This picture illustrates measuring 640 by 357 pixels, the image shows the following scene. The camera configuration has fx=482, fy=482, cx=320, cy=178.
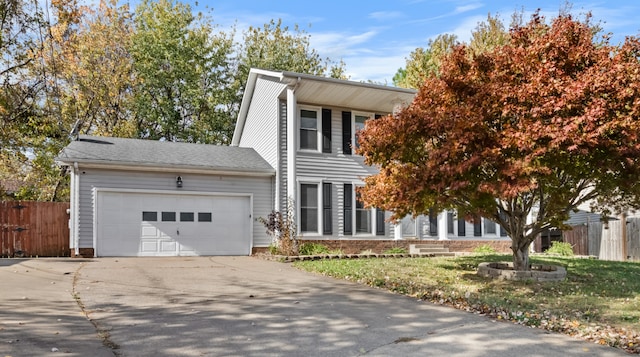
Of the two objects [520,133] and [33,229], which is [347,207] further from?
[33,229]

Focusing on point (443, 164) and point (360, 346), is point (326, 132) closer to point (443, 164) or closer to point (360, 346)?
point (443, 164)

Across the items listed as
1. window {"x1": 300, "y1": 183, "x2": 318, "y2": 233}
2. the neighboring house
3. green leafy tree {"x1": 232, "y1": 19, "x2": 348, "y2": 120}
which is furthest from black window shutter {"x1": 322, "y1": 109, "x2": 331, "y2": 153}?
green leafy tree {"x1": 232, "y1": 19, "x2": 348, "y2": 120}

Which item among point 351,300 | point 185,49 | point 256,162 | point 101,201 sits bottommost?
point 351,300

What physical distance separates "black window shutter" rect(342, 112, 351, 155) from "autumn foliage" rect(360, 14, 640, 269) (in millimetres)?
6771

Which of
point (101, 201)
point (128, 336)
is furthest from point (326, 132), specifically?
point (128, 336)

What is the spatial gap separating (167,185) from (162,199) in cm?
45

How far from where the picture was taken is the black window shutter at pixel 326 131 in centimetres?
1627

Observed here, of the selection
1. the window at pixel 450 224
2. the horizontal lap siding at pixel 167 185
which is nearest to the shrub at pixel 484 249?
the window at pixel 450 224

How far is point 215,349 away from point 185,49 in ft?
79.5

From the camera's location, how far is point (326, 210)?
1600 cm

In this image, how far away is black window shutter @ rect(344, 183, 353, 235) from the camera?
1625 centimetres

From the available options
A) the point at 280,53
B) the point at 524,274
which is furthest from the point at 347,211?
the point at 280,53

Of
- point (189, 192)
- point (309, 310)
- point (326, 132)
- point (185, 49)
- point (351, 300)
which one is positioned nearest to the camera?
point (309, 310)

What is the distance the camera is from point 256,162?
54.1 feet
